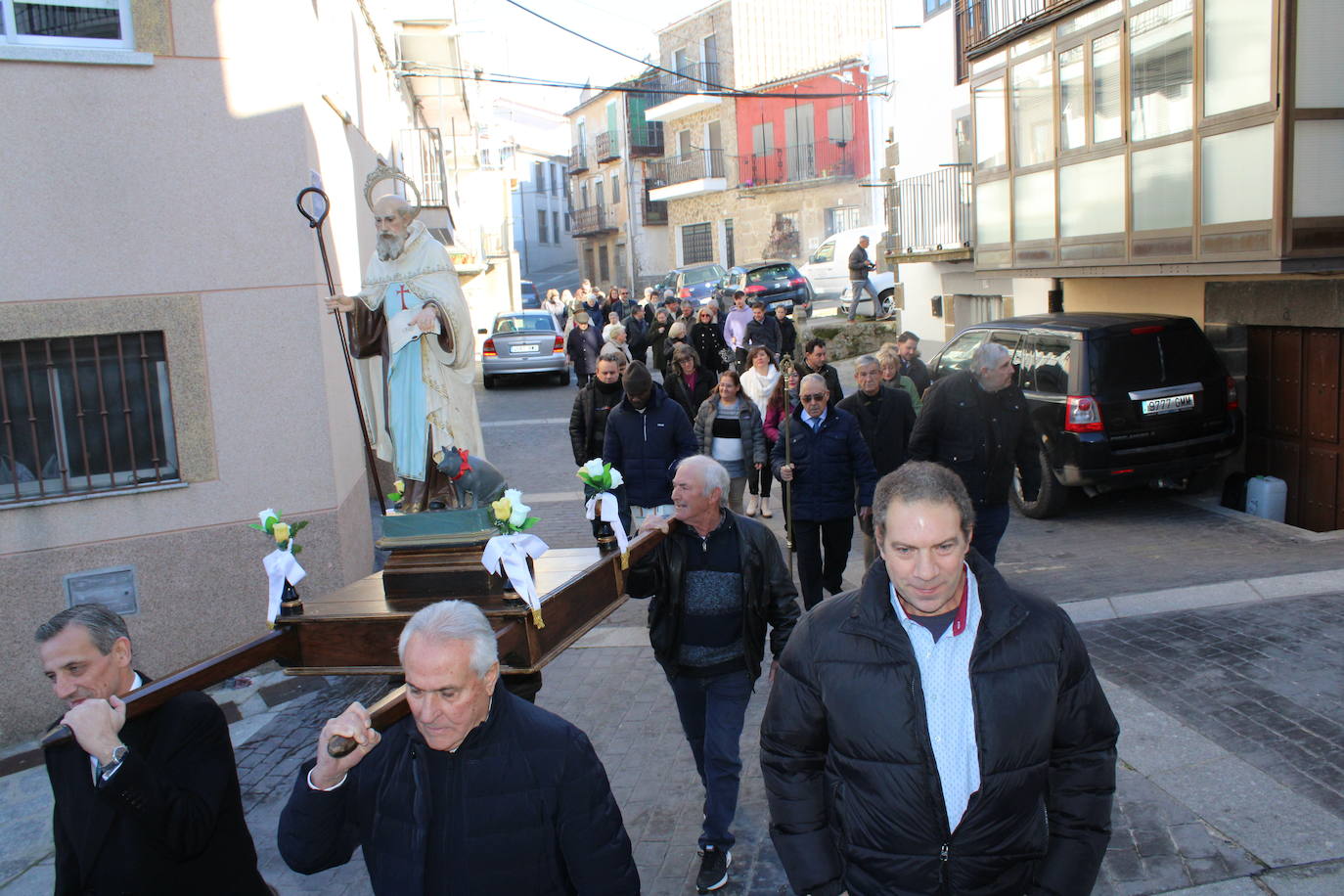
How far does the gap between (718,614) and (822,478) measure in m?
2.69

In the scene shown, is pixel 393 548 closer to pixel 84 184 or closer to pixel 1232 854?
pixel 1232 854

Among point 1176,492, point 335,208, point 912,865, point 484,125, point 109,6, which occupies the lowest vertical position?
point 1176,492

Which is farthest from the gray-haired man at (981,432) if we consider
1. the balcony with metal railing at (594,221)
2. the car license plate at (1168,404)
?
the balcony with metal railing at (594,221)

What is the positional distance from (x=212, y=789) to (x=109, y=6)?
6.07 meters

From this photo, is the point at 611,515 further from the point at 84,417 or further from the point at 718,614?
the point at 84,417

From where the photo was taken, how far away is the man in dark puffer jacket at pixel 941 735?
278 centimetres

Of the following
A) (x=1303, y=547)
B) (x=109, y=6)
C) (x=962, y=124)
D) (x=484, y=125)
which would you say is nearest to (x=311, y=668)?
(x=109, y=6)

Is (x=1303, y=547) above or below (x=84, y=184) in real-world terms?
below

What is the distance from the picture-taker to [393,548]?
4434 millimetres

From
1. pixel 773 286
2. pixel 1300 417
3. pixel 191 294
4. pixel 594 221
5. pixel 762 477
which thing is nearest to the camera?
pixel 191 294

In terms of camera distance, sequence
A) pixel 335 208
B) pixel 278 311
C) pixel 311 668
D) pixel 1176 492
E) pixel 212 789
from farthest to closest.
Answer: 1. pixel 1176 492
2. pixel 335 208
3. pixel 278 311
4. pixel 311 668
5. pixel 212 789

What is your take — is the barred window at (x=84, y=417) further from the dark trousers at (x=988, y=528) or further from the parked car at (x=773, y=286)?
the parked car at (x=773, y=286)

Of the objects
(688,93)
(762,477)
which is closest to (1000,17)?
(762,477)

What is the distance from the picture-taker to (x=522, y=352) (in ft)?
76.9
